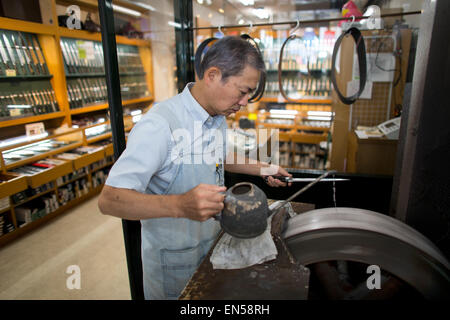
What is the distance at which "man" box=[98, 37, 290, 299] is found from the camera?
1.04 meters

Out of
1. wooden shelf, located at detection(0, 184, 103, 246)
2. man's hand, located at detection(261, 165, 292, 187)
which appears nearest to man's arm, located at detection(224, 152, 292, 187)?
man's hand, located at detection(261, 165, 292, 187)

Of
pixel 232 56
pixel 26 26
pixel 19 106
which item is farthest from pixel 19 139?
pixel 232 56

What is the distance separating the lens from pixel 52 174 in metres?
3.31

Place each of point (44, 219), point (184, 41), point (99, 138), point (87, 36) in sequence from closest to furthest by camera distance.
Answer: point (184, 41) < point (44, 219) < point (87, 36) < point (99, 138)

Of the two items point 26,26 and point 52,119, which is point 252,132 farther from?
point 26,26

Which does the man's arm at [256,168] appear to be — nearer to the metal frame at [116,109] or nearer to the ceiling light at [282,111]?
the metal frame at [116,109]

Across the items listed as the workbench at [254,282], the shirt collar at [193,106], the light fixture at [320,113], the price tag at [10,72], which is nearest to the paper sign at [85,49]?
the price tag at [10,72]

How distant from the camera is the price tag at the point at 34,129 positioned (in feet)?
10.7

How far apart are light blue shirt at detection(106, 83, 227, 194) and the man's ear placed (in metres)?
0.12

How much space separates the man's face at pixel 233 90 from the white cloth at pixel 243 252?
0.56 meters

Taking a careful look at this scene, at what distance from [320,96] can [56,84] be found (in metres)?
3.72

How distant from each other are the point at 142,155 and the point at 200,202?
278 mm

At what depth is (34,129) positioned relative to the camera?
11.0ft
